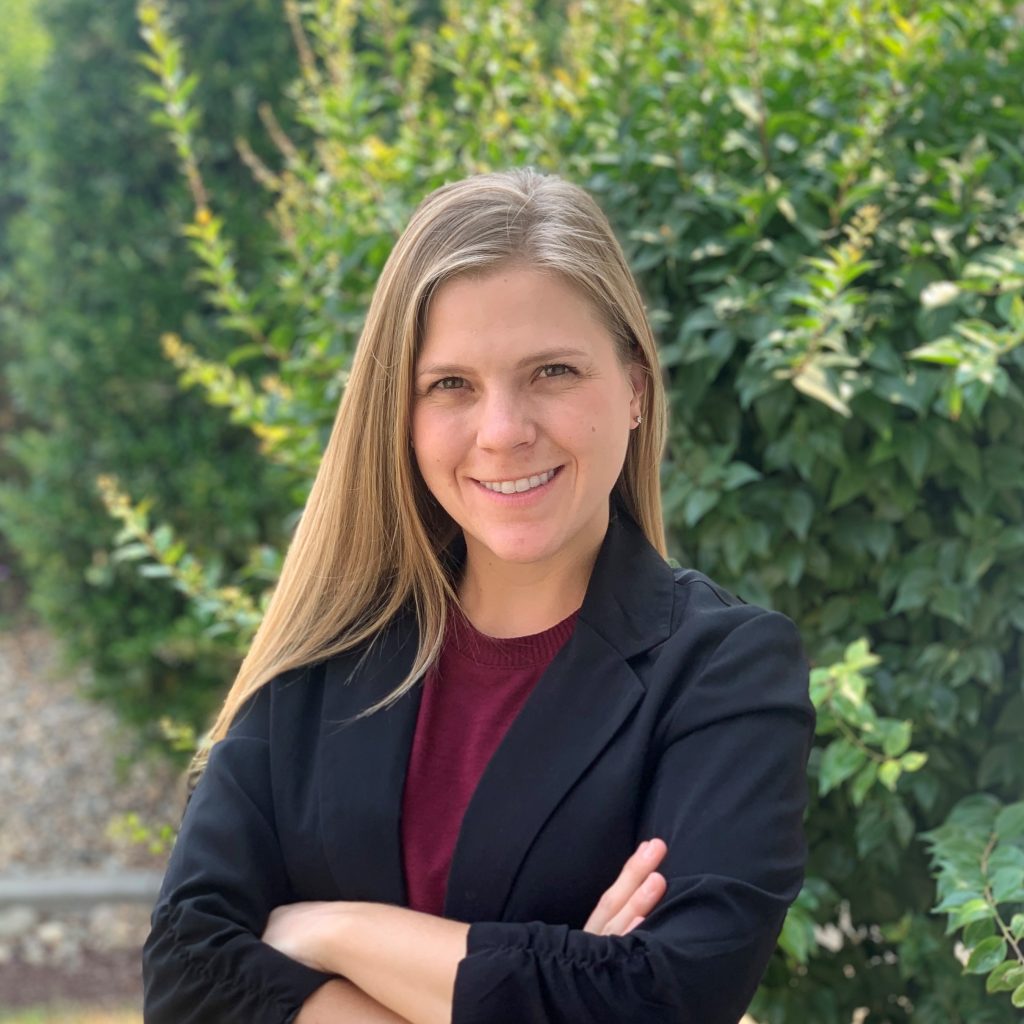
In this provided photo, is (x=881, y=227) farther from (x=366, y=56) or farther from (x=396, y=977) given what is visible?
(x=396, y=977)

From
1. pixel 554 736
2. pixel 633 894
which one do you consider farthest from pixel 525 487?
pixel 633 894

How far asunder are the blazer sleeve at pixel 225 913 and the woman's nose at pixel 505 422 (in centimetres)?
61

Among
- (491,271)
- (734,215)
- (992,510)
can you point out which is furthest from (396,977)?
(734,215)

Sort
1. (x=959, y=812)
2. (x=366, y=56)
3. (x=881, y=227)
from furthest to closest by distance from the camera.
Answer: (x=366, y=56) < (x=881, y=227) < (x=959, y=812)

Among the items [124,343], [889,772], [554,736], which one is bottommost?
[124,343]

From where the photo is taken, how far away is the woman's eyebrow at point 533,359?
195 centimetres

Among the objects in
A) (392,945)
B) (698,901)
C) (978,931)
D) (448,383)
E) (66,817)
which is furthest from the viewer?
(66,817)

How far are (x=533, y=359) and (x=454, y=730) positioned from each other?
1.82 feet

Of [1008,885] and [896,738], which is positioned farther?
[896,738]

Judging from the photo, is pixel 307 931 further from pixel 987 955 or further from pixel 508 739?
pixel 987 955

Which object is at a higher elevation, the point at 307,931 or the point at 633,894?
the point at 633,894

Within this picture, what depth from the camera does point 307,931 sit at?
201cm

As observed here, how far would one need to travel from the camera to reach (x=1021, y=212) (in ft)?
9.11

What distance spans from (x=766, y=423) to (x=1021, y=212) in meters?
0.62
